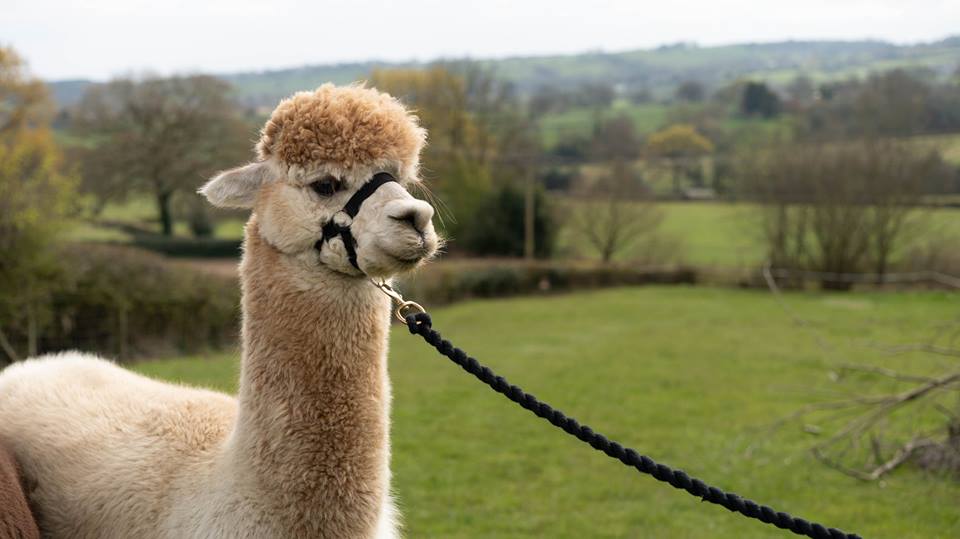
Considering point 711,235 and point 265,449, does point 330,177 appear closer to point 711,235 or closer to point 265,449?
point 265,449

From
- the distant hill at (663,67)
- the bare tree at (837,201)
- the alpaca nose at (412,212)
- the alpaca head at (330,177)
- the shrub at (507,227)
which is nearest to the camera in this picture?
the alpaca nose at (412,212)

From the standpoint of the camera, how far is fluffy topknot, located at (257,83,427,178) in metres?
2.81

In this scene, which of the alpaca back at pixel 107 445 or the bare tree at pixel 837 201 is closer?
the alpaca back at pixel 107 445

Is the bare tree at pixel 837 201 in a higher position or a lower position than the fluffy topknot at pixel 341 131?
lower

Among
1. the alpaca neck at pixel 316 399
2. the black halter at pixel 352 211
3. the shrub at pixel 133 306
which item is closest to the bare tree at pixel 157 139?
the shrub at pixel 133 306

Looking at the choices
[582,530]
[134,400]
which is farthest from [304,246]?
[582,530]

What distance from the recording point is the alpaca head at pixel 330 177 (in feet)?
8.88

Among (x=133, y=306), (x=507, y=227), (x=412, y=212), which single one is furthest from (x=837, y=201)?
(x=412, y=212)

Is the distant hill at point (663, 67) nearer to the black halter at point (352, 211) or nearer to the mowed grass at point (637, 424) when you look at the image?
the mowed grass at point (637, 424)

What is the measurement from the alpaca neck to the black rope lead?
198 mm

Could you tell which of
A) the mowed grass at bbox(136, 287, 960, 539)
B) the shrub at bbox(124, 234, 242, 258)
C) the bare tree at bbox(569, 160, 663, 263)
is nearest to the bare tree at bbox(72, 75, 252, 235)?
the shrub at bbox(124, 234, 242, 258)

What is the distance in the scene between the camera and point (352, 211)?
277 cm

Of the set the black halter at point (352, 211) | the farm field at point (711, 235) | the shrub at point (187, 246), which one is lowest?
the farm field at point (711, 235)

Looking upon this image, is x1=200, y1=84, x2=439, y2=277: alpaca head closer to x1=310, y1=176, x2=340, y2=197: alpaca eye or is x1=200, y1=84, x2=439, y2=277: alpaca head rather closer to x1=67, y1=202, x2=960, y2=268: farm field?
x1=310, y1=176, x2=340, y2=197: alpaca eye
